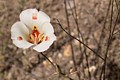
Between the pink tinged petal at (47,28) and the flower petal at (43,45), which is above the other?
the pink tinged petal at (47,28)

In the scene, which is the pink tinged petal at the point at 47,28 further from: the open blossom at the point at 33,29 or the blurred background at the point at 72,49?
the blurred background at the point at 72,49

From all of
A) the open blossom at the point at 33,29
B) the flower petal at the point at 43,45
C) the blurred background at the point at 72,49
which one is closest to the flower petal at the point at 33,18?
the open blossom at the point at 33,29

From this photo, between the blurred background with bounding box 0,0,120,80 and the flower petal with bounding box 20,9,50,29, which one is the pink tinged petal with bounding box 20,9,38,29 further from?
the blurred background with bounding box 0,0,120,80

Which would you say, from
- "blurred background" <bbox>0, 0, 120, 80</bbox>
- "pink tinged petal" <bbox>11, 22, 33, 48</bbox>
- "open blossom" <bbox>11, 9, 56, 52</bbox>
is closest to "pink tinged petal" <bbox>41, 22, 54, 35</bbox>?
"open blossom" <bbox>11, 9, 56, 52</bbox>

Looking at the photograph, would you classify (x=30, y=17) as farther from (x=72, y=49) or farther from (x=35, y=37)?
(x=72, y=49)

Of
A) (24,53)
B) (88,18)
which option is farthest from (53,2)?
(24,53)

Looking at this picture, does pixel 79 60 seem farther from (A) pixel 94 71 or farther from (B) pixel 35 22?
(B) pixel 35 22

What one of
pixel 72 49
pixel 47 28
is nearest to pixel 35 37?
pixel 47 28
